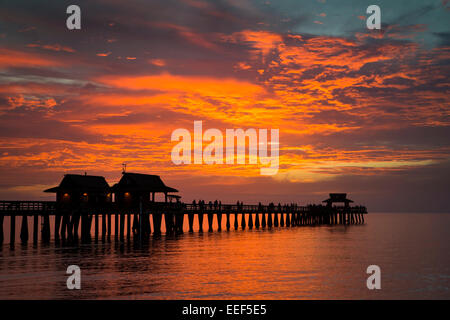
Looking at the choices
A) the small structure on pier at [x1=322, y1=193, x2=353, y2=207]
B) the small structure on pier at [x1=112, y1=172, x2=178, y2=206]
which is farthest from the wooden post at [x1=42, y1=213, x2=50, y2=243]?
the small structure on pier at [x1=322, y1=193, x2=353, y2=207]

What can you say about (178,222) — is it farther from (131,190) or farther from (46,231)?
(46,231)

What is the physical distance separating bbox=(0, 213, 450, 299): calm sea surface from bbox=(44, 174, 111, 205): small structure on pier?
Answer: 11511mm

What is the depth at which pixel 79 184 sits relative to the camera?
2280 inches

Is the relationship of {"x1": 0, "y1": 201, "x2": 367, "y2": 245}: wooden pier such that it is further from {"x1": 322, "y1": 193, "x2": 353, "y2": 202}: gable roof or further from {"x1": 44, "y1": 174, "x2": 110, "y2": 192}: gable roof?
{"x1": 322, "y1": 193, "x2": 353, "y2": 202}: gable roof

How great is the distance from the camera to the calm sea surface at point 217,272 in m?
25.3

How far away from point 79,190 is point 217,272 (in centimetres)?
3049

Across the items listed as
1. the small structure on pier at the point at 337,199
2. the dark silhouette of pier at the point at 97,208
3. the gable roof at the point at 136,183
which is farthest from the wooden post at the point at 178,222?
the small structure on pier at the point at 337,199

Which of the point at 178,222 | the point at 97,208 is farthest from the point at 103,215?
the point at 178,222

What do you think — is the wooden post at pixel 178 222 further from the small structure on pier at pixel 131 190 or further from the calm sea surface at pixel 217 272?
the calm sea surface at pixel 217 272

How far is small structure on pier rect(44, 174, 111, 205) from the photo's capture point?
57625 mm

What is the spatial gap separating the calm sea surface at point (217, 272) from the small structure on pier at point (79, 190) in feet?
37.8
